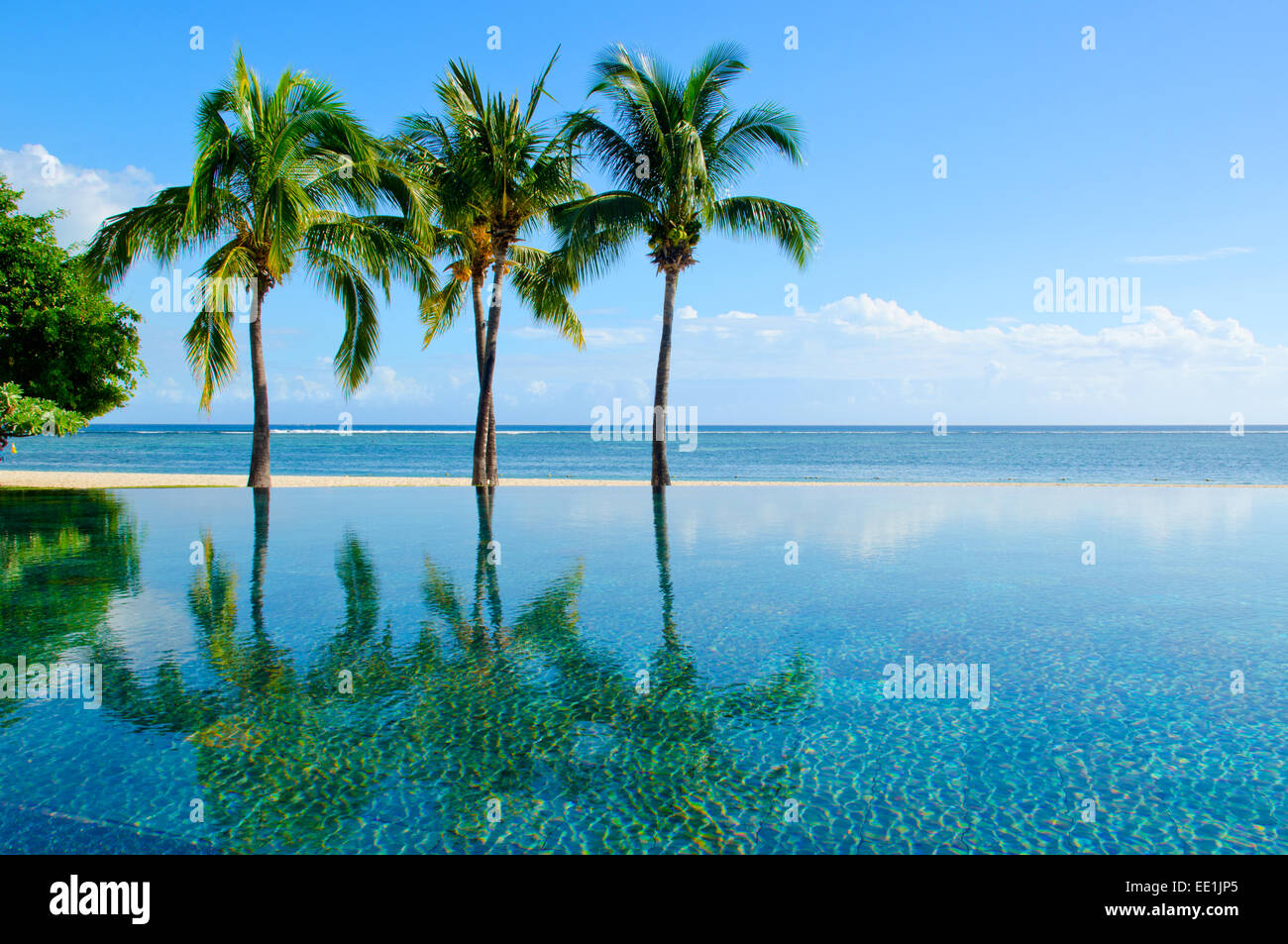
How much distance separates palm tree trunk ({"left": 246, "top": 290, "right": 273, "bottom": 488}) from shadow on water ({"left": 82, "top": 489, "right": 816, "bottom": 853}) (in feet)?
41.7

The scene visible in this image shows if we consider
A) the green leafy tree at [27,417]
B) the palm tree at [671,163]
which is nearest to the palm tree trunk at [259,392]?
the green leafy tree at [27,417]

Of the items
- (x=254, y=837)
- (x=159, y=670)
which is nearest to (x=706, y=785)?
(x=254, y=837)

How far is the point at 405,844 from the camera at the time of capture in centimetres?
329

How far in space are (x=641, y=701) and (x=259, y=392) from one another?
1630cm

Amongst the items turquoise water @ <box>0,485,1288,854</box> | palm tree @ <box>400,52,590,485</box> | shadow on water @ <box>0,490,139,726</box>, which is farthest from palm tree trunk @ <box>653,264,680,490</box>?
shadow on water @ <box>0,490,139,726</box>

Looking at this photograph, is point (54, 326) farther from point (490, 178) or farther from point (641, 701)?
point (641, 701)

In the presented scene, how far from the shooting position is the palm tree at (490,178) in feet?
58.6

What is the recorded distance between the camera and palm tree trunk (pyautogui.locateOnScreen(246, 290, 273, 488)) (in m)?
17.9

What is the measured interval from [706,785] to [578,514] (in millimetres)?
11596

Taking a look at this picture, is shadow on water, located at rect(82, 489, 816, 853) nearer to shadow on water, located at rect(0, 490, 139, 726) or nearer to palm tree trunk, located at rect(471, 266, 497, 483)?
shadow on water, located at rect(0, 490, 139, 726)

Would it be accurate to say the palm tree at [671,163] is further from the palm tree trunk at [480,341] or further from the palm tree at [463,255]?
the palm tree trunk at [480,341]

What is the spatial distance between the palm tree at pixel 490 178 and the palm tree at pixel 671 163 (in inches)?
36.1

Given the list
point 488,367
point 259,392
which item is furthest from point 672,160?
point 259,392
